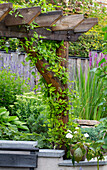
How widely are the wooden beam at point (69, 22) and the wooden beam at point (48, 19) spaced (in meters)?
0.34

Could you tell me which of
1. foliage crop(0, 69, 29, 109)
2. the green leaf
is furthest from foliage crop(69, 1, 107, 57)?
the green leaf

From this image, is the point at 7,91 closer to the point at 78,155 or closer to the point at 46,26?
the point at 46,26

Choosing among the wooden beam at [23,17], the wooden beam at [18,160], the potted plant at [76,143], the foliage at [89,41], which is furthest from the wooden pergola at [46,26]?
the foliage at [89,41]

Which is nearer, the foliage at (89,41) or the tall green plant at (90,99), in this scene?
the tall green plant at (90,99)

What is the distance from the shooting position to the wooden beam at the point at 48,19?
12.0 feet

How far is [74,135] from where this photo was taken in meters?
4.28

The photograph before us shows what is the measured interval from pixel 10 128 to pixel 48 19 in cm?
188

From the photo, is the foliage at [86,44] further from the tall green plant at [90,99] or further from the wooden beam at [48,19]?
the wooden beam at [48,19]

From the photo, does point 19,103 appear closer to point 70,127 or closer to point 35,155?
point 70,127

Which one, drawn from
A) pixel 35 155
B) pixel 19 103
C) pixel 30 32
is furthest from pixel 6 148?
pixel 19 103

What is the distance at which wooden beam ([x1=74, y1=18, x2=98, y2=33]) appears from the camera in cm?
420

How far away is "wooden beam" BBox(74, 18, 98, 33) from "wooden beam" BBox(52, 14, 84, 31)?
0.32 m

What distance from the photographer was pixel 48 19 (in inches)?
148

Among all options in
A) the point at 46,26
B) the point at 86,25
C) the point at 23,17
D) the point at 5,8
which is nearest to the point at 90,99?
the point at 86,25
